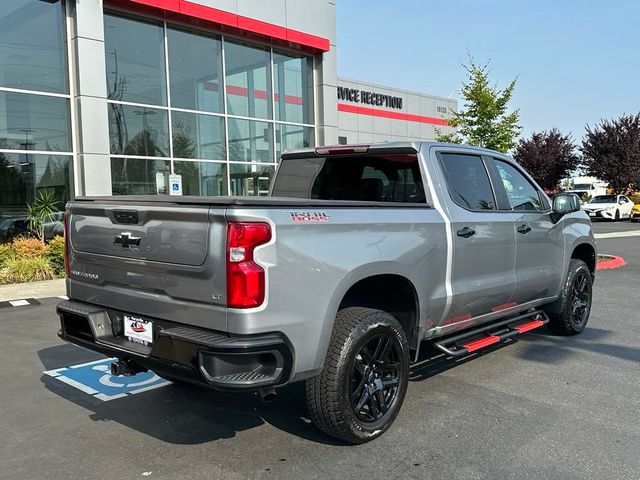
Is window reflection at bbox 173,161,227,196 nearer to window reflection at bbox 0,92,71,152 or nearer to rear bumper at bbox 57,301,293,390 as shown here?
window reflection at bbox 0,92,71,152

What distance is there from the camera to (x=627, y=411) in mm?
4227

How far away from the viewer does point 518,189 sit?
557cm

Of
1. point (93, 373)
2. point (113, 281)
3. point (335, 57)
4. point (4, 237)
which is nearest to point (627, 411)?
point (113, 281)

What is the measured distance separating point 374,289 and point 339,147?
1.50 metres

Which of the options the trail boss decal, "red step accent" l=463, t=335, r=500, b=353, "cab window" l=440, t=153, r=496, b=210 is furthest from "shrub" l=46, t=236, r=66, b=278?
the trail boss decal

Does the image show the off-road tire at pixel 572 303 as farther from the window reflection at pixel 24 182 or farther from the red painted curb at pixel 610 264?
the window reflection at pixel 24 182

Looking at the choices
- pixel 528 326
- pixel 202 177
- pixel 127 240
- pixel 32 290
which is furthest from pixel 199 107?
pixel 127 240

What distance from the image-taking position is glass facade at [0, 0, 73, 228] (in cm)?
1291

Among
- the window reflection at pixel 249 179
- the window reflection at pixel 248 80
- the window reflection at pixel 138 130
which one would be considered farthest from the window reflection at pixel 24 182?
the window reflection at pixel 248 80

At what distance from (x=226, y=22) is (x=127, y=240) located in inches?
522

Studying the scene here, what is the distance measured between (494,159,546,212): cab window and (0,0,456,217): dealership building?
1052cm

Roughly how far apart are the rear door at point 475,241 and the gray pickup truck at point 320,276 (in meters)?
0.02

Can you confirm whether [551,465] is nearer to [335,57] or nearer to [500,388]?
[500,388]

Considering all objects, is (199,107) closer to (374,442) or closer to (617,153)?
(374,442)
